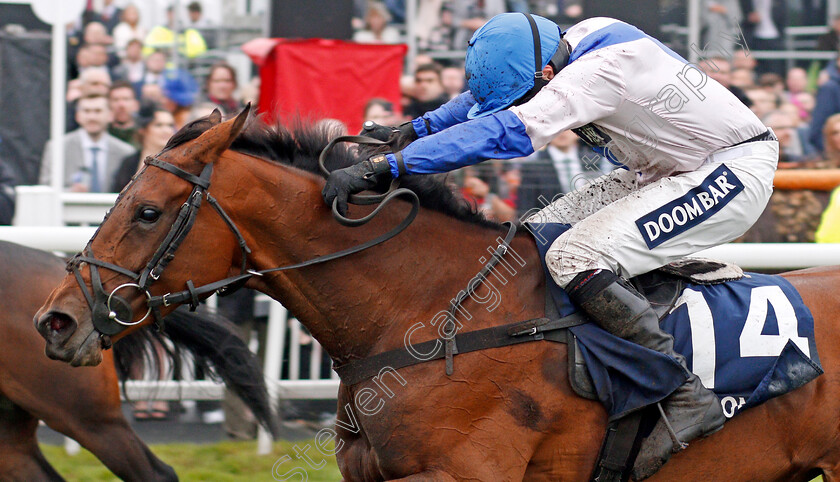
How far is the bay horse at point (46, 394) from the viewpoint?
3.87 m

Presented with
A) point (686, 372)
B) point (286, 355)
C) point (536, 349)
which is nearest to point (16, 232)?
point (286, 355)

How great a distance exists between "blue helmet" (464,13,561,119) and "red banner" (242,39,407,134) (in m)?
3.70

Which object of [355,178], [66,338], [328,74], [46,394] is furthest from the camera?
[328,74]

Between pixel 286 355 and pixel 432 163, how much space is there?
315cm

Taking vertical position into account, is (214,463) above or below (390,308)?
below

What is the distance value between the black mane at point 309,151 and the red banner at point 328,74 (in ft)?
11.9

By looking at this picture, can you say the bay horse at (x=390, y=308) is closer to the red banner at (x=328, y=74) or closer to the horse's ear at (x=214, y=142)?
the horse's ear at (x=214, y=142)

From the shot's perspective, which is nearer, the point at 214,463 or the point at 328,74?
the point at 214,463

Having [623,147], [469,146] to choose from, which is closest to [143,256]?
[469,146]

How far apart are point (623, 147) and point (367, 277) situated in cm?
99

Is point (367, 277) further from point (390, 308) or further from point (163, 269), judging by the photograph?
point (163, 269)

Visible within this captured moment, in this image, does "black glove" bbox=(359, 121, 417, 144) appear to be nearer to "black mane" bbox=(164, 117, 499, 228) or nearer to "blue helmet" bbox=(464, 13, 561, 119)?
"black mane" bbox=(164, 117, 499, 228)

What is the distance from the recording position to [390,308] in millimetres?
2973

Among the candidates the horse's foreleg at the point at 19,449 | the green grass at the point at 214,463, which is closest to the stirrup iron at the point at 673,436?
the green grass at the point at 214,463
